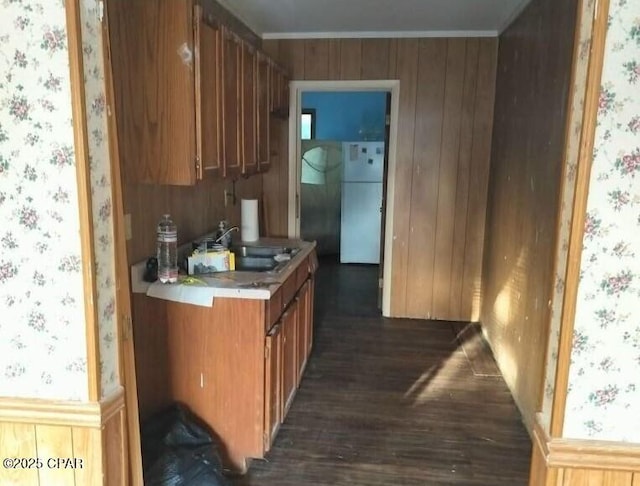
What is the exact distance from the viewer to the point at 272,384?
2510 mm

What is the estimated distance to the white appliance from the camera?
6.54m

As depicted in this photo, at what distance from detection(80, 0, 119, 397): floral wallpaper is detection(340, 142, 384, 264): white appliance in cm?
535

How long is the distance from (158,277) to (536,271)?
1937mm

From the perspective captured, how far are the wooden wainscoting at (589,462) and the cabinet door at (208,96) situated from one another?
5.68 ft

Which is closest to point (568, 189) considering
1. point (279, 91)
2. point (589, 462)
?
point (589, 462)

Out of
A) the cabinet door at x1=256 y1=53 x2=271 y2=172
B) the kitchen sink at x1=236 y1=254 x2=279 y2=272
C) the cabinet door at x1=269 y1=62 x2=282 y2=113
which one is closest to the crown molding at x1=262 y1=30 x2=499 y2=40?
the cabinet door at x1=269 y1=62 x2=282 y2=113

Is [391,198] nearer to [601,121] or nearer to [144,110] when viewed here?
[144,110]

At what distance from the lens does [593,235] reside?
46.3 inches

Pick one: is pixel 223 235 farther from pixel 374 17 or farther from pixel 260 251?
pixel 374 17

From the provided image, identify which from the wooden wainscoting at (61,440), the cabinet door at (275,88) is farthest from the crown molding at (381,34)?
the wooden wainscoting at (61,440)

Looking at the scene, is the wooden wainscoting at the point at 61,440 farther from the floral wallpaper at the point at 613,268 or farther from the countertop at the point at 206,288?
the floral wallpaper at the point at 613,268

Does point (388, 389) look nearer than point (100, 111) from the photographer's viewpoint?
No

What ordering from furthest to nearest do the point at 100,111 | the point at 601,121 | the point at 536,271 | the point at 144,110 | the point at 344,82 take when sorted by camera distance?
1. the point at 344,82
2. the point at 536,271
3. the point at 144,110
4. the point at 100,111
5. the point at 601,121

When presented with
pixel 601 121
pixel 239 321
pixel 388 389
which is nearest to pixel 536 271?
pixel 388 389
